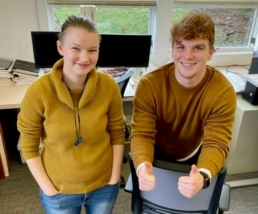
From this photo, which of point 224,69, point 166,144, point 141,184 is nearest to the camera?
point 141,184

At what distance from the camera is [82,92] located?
3.64 ft

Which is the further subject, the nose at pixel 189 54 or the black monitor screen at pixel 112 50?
the black monitor screen at pixel 112 50

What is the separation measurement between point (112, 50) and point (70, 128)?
1.16 m

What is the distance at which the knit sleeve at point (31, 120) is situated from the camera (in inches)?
40.8

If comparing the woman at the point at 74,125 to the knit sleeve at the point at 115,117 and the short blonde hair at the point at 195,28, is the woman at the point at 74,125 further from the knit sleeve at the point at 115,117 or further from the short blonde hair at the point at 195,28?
the short blonde hair at the point at 195,28

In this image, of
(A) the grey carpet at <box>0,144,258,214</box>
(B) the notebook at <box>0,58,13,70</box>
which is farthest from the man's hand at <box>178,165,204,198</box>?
(B) the notebook at <box>0,58,13,70</box>

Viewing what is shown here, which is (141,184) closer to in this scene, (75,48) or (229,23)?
(75,48)

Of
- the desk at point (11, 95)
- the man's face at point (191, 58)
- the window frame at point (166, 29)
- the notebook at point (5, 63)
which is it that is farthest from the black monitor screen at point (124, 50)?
the man's face at point (191, 58)

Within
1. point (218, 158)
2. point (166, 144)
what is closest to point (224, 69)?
point (166, 144)

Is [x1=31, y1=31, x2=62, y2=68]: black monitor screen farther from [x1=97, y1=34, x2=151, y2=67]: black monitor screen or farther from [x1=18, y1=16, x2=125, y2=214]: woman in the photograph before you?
[x1=18, y1=16, x2=125, y2=214]: woman

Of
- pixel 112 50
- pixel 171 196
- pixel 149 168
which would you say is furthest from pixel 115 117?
pixel 112 50

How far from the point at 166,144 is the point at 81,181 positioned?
455mm

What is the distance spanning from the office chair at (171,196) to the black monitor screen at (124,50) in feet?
4.04

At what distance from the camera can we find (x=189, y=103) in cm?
124
